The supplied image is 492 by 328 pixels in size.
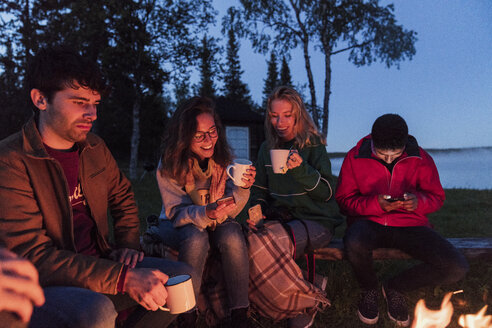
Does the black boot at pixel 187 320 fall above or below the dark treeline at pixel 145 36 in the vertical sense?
below

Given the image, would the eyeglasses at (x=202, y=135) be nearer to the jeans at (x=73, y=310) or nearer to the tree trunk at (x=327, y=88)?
the jeans at (x=73, y=310)

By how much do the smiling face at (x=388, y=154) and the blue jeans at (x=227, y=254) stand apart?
150 centimetres

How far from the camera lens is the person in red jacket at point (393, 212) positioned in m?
2.66

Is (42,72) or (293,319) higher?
Answer: (42,72)

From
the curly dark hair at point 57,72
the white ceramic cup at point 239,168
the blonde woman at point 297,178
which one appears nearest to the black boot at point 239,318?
the blonde woman at point 297,178

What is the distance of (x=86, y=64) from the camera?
2031 millimetres

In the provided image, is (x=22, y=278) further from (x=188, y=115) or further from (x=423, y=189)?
(x=423, y=189)

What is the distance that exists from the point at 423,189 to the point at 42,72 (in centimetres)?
320

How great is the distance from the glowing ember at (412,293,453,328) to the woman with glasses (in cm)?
132

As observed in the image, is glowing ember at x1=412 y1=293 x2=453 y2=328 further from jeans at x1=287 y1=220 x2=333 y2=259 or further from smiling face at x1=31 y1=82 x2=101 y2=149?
smiling face at x1=31 y1=82 x2=101 y2=149

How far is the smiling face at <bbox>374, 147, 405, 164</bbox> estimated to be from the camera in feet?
9.29

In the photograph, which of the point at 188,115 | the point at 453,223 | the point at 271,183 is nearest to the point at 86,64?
A: the point at 188,115

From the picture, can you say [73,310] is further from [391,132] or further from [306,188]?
[391,132]

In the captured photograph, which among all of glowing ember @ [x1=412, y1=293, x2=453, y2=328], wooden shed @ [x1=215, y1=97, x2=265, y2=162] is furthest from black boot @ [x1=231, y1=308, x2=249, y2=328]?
wooden shed @ [x1=215, y1=97, x2=265, y2=162]
